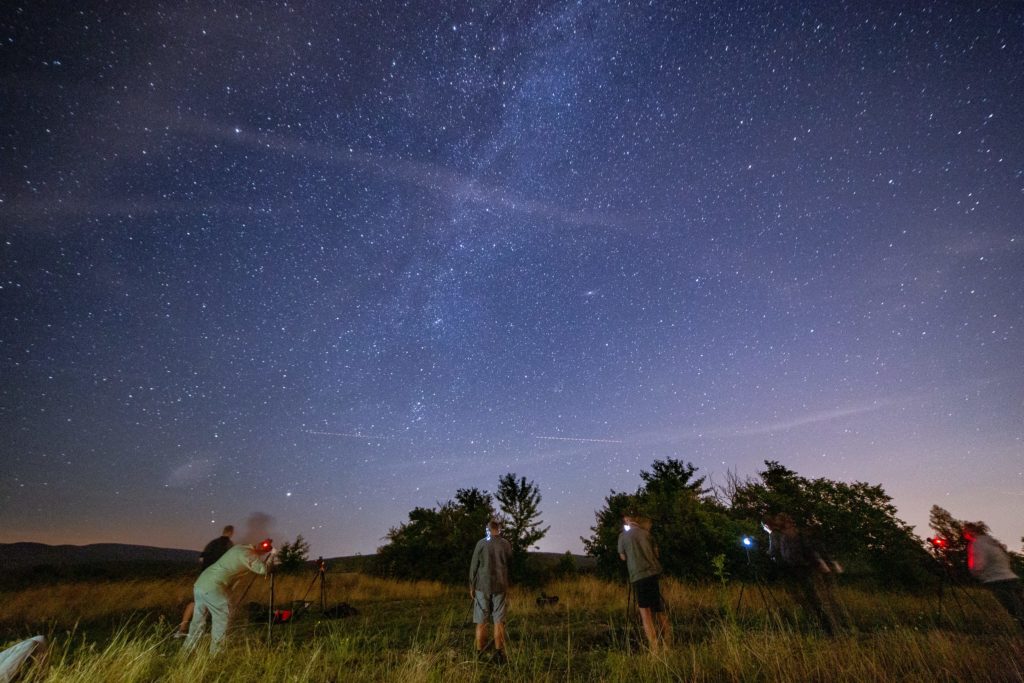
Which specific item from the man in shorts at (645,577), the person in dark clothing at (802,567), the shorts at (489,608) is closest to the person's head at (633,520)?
the man in shorts at (645,577)

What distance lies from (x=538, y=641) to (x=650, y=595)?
1.75 metres

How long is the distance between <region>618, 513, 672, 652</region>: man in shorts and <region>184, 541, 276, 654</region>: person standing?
5141 millimetres

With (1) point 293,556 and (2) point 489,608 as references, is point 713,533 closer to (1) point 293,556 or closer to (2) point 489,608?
(2) point 489,608

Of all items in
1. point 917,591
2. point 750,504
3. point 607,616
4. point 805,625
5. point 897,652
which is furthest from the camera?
point 750,504

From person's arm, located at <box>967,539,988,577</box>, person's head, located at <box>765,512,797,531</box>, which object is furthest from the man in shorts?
person's arm, located at <box>967,539,988,577</box>

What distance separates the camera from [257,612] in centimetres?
1097

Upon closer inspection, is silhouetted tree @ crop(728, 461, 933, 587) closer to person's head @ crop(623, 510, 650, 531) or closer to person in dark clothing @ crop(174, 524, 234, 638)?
person's head @ crop(623, 510, 650, 531)

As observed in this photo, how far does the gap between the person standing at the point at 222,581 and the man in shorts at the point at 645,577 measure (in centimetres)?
514

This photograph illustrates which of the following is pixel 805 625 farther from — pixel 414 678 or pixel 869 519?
pixel 869 519

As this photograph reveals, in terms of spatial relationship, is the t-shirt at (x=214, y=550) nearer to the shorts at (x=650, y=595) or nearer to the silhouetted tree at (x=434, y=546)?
the shorts at (x=650, y=595)

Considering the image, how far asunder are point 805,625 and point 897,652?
3.98 m

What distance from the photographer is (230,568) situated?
21.5ft

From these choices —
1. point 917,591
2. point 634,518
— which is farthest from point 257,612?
point 917,591

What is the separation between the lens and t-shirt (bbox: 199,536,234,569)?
9.06 metres
